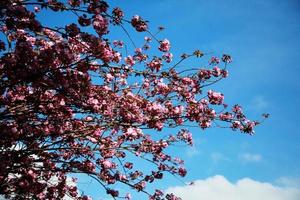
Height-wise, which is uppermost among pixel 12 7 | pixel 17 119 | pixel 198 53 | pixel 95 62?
pixel 198 53

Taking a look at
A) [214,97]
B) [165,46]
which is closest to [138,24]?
[165,46]

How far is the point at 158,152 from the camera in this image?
9617 millimetres

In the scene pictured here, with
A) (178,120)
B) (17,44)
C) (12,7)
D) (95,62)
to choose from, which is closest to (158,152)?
(178,120)

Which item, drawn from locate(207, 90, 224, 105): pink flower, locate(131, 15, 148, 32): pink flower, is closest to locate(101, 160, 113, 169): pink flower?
locate(207, 90, 224, 105): pink flower

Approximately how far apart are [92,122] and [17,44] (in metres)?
2.79

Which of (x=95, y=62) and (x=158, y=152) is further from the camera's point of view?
(x=158, y=152)

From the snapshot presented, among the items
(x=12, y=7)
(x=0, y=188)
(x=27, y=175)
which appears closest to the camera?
(x=12, y=7)

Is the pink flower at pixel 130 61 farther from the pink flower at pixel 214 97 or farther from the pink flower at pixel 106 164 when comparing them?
the pink flower at pixel 106 164

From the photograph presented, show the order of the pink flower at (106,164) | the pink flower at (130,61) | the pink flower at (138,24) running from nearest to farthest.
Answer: the pink flower at (138,24)
the pink flower at (106,164)
the pink flower at (130,61)

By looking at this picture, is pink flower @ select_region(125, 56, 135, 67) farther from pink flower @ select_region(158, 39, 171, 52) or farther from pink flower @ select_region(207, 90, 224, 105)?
pink flower @ select_region(207, 90, 224, 105)

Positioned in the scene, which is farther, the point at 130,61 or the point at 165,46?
the point at 130,61

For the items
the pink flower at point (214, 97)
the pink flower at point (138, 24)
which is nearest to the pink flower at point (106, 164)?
the pink flower at point (214, 97)

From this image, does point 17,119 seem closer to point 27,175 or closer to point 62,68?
point 27,175

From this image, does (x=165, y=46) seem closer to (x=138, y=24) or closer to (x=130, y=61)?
(x=130, y=61)
